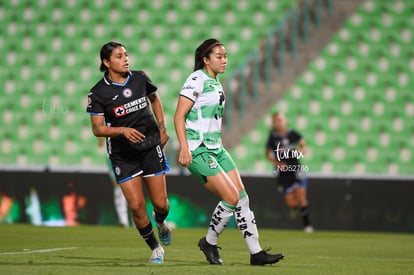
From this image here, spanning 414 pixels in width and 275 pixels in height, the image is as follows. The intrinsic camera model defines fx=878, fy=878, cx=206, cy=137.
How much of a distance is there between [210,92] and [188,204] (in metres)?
8.49

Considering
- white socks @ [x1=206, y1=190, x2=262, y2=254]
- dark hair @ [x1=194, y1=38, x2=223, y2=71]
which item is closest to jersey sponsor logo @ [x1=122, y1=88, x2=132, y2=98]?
dark hair @ [x1=194, y1=38, x2=223, y2=71]

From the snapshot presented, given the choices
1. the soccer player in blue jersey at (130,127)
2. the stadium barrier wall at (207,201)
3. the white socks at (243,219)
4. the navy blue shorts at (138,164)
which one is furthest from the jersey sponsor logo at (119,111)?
the stadium barrier wall at (207,201)

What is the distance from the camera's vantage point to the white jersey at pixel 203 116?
25.4ft

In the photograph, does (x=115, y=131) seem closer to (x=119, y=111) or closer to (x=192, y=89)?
(x=119, y=111)

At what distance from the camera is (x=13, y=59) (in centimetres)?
1978

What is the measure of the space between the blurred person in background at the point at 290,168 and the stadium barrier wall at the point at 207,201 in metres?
0.28

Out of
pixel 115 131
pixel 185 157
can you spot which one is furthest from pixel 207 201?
pixel 185 157

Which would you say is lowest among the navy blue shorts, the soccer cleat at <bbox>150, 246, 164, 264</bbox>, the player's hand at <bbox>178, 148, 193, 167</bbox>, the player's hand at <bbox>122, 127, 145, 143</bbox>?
the soccer cleat at <bbox>150, 246, 164, 264</bbox>

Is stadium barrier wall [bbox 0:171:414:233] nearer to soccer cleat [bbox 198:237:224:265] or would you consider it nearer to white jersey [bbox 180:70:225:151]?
soccer cleat [bbox 198:237:224:265]

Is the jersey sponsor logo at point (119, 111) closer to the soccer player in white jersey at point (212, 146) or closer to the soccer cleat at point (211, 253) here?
the soccer player in white jersey at point (212, 146)

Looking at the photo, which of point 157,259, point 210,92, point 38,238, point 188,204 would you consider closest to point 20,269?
point 157,259

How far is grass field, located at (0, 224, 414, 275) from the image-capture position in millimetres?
7430

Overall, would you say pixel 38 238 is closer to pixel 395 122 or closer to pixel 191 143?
pixel 191 143

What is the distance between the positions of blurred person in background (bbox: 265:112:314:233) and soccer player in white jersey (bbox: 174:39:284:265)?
739 centimetres
